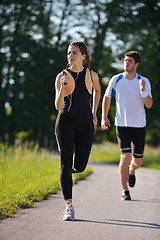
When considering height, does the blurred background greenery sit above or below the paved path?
→ above

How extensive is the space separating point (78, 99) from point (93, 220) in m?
1.34

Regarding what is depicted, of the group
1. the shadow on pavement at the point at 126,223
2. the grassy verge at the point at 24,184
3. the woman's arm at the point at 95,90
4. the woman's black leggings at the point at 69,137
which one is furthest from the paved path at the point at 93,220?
the woman's arm at the point at 95,90

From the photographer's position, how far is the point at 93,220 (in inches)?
281

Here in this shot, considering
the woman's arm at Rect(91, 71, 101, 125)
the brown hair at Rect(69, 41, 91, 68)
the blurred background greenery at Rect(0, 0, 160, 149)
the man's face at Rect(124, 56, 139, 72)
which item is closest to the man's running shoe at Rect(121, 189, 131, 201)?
the man's face at Rect(124, 56, 139, 72)

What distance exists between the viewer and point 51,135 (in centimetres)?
4588

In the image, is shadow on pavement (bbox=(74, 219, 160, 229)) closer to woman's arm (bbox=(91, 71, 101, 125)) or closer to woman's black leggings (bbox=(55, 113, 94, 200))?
woman's black leggings (bbox=(55, 113, 94, 200))

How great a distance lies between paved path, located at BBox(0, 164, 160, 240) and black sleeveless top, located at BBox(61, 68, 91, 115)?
1167 mm

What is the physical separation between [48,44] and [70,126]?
36.1 metres

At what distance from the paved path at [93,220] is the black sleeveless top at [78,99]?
1.17m

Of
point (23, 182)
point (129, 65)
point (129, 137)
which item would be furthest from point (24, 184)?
point (129, 65)

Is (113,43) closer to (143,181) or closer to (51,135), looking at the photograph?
(51,135)

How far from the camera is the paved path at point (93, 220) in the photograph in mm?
6090

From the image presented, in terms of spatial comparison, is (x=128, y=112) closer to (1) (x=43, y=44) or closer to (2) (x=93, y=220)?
(2) (x=93, y=220)

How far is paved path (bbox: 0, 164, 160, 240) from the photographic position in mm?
Answer: 6090
